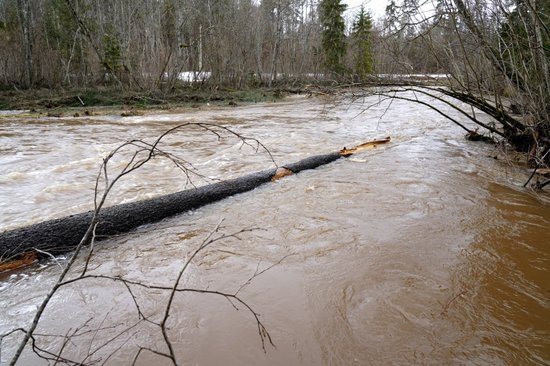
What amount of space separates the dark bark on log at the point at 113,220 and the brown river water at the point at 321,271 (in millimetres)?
171

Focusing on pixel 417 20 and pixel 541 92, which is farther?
pixel 417 20

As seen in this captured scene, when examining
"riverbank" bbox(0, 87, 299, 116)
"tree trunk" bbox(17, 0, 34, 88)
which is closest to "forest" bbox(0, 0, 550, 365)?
"riverbank" bbox(0, 87, 299, 116)

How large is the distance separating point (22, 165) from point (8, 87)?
15.6 m

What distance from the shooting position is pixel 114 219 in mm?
4398

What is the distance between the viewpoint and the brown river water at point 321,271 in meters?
2.62

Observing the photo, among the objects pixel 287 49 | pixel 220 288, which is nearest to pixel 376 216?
pixel 220 288

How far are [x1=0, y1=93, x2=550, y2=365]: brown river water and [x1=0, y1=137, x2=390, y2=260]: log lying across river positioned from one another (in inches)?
6.8

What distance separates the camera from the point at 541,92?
21.3 ft

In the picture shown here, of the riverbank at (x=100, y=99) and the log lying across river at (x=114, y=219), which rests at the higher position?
the riverbank at (x=100, y=99)

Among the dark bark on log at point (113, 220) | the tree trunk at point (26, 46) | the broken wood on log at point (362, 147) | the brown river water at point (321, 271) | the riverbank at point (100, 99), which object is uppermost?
the tree trunk at point (26, 46)

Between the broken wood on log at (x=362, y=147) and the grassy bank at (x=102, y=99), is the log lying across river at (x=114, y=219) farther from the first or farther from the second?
the grassy bank at (x=102, y=99)

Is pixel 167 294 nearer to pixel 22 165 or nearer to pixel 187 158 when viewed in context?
pixel 187 158

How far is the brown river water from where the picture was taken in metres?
2.62

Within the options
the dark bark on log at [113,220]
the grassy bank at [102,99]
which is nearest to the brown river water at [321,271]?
the dark bark on log at [113,220]
